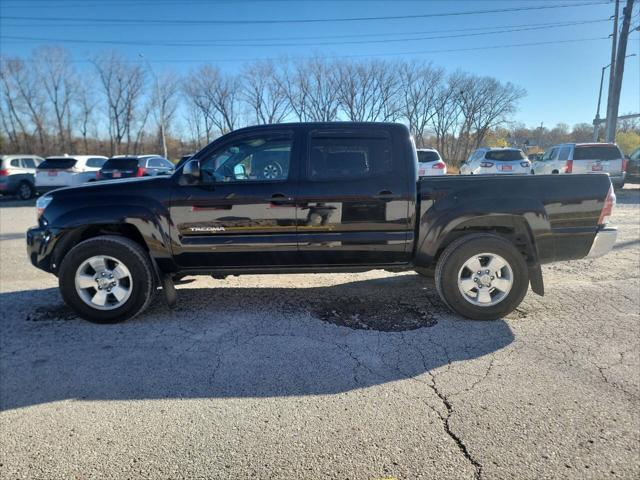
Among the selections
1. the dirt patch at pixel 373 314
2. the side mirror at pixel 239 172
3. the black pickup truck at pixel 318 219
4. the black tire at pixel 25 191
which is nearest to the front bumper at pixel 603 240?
the black pickup truck at pixel 318 219

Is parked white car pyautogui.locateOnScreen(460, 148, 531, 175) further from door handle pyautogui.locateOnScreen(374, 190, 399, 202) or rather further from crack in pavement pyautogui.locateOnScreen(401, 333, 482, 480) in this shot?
crack in pavement pyautogui.locateOnScreen(401, 333, 482, 480)

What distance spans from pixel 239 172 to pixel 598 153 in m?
15.3

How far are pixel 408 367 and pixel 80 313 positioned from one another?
3.17 m

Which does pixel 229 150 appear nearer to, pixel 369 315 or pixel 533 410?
pixel 369 315

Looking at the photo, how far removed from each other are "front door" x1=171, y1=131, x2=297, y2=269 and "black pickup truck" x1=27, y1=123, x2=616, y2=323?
0.01 m

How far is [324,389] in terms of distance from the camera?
9.14 ft

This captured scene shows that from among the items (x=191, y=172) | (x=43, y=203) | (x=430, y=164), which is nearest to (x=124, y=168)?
(x=430, y=164)

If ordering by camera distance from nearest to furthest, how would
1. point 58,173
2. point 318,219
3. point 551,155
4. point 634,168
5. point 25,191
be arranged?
1. point 318,219
2. point 58,173
3. point 551,155
4. point 25,191
5. point 634,168

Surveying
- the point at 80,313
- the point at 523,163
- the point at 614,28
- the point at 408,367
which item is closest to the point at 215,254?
the point at 80,313

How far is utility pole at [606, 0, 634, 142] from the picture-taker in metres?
19.4

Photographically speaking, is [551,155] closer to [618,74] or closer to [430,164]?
[430,164]

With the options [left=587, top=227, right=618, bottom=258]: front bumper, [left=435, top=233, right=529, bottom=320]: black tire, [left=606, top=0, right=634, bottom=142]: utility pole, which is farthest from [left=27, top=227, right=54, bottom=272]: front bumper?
[left=606, top=0, right=634, bottom=142]: utility pole

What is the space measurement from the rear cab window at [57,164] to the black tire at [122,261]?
1425cm

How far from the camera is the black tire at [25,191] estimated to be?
55.0ft
